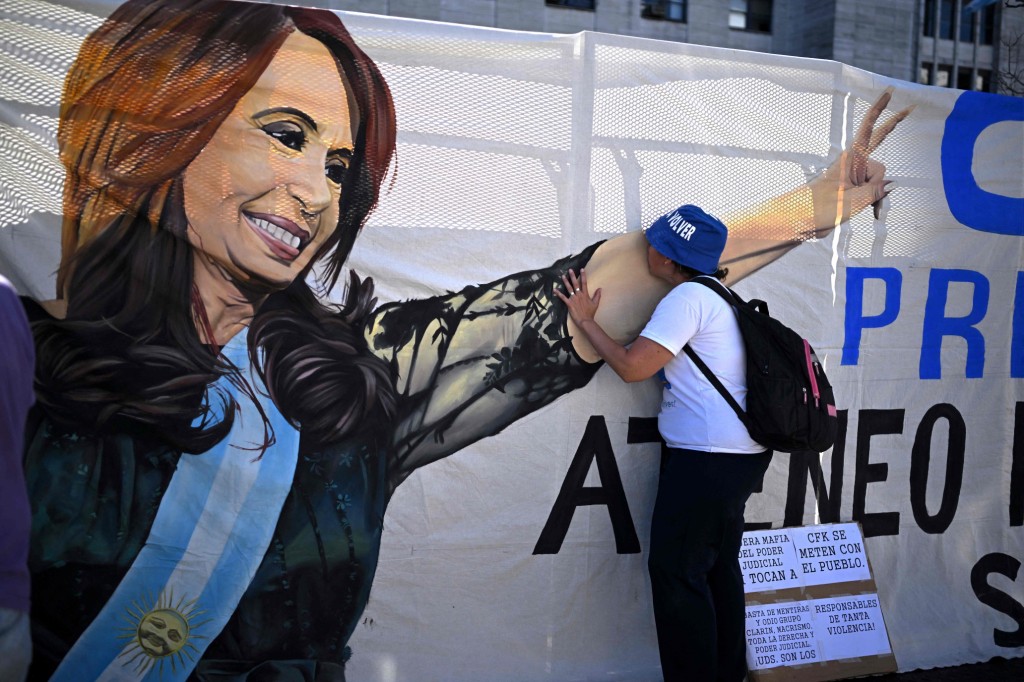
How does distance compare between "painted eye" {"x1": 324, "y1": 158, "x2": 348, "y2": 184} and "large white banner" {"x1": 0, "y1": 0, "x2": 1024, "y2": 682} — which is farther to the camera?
"large white banner" {"x1": 0, "y1": 0, "x2": 1024, "y2": 682}

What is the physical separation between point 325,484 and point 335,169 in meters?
1.05

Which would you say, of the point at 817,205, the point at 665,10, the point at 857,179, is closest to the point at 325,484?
the point at 817,205

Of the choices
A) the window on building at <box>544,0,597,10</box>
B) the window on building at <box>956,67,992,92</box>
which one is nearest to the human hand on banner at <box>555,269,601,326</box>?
the window on building at <box>544,0,597,10</box>

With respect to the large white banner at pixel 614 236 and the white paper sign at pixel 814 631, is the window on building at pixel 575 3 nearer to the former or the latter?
the large white banner at pixel 614 236

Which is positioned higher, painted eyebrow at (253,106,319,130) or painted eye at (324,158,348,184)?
painted eyebrow at (253,106,319,130)

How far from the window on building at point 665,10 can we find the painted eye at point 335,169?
26783mm

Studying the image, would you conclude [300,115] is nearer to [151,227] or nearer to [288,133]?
[288,133]

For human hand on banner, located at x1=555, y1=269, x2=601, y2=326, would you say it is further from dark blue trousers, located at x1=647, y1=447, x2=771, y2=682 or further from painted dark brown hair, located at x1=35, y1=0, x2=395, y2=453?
painted dark brown hair, located at x1=35, y1=0, x2=395, y2=453

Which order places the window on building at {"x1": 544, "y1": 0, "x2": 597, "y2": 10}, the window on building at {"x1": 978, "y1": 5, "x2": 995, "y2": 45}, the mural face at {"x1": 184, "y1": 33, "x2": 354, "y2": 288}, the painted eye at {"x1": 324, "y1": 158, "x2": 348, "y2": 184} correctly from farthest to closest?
the window on building at {"x1": 978, "y1": 5, "x2": 995, "y2": 45} → the window on building at {"x1": 544, "y1": 0, "x2": 597, "y2": 10} → the painted eye at {"x1": 324, "y1": 158, "x2": 348, "y2": 184} → the mural face at {"x1": 184, "y1": 33, "x2": 354, "y2": 288}

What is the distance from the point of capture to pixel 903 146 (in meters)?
4.27

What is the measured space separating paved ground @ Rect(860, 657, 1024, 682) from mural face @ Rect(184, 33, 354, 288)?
9.40ft

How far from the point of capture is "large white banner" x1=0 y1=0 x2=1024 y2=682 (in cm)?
346

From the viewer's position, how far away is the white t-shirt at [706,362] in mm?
3418

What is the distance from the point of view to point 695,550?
3455 mm
